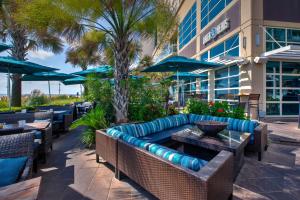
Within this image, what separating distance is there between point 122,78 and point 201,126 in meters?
3.24

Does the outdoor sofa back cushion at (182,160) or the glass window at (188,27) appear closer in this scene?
the outdoor sofa back cushion at (182,160)

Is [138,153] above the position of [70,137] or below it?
above

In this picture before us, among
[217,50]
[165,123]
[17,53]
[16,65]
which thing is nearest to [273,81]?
[217,50]

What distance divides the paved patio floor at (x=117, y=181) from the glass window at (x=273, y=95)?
5541 millimetres

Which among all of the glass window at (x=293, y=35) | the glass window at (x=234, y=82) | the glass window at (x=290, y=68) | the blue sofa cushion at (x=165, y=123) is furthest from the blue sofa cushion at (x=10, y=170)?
the glass window at (x=293, y=35)

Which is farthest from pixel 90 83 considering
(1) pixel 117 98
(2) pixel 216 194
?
(2) pixel 216 194

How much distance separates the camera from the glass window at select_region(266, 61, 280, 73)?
9.73 meters

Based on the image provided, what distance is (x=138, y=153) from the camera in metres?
2.78

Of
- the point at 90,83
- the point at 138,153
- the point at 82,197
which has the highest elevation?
the point at 90,83

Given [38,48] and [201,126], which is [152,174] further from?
[38,48]

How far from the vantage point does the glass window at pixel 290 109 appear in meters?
10.0

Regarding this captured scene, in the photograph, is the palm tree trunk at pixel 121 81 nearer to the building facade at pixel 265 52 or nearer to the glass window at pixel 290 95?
the building facade at pixel 265 52

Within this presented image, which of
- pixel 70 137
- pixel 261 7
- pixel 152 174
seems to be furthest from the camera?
pixel 261 7

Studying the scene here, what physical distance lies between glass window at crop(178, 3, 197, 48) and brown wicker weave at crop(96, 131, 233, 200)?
14.9 metres
